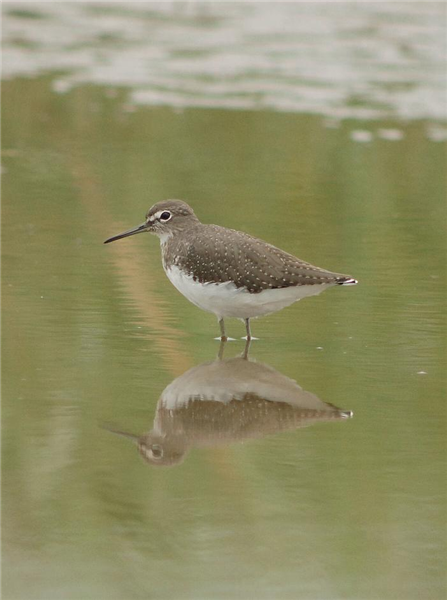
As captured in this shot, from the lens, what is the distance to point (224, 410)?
7.66m

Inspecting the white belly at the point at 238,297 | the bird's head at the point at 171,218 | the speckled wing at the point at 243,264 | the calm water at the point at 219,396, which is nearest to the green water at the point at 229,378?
the calm water at the point at 219,396

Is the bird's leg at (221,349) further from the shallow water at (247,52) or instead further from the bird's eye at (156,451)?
the shallow water at (247,52)

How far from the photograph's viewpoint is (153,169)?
14.7 metres

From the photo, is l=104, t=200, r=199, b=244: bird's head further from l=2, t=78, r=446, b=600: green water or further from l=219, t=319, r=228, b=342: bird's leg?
l=219, t=319, r=228, b=342: bird's leg

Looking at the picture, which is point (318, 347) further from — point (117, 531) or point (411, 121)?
point (411, 121)

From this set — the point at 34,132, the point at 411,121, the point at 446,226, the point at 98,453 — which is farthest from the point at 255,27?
the point at 98,453

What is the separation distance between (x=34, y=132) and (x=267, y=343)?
8178 millimetres

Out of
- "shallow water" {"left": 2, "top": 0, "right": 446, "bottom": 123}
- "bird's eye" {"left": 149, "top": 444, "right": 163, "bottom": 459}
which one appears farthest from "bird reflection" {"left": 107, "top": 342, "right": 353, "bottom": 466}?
"shallow water" {"left": 2, "top": 0, "right": 446, "bottom": 123}

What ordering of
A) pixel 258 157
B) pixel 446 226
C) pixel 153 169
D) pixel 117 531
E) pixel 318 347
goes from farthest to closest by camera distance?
1. pixel 258 157
2. pixel 153 169
3. pixel 446 226
4. pixel 318 347
5. pixel 117 531

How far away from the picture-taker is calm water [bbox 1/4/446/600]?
562 cm

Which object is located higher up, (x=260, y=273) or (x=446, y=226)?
(x=260, y=273)

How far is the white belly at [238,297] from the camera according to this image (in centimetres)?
905

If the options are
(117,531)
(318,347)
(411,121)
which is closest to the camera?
(117,531)

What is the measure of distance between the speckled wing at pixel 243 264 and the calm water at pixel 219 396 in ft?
1.48
